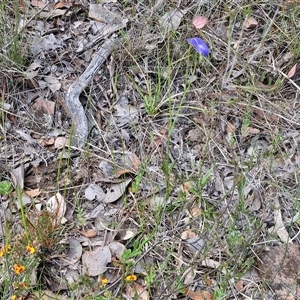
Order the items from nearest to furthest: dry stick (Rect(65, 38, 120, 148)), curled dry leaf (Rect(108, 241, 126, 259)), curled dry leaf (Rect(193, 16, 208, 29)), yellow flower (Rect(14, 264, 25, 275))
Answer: yellow flower (Rect(14, 264, 25, 275)) → curled dry leaf (Rect(108, 241, 126, 259)) → dry stick (Rect(65, 38, 120, 148)) → curled dry leaf (Rect(193, 16, 208, 29))

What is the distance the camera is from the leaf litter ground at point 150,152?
200 centimetres

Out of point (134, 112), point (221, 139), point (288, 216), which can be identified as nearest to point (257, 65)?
point (221, 139)

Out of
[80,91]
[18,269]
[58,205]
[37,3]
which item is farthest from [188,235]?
[37,3]

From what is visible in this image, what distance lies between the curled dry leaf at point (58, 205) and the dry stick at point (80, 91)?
284 mm

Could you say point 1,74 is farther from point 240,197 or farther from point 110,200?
point 240,197

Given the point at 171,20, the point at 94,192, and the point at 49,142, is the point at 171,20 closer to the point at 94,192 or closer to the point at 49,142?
the point at 49,142

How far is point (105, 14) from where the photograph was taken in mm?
2930

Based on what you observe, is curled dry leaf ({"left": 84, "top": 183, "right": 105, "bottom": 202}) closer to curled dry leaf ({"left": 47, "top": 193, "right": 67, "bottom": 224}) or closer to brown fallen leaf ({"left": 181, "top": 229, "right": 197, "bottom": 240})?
curled dry leaf ({"left": 47, "top": 193, "right": 67, "bottom": 224})

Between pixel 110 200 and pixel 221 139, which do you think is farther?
pixel 221 139

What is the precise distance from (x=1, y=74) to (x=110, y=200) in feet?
2.82

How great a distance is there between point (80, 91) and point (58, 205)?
2.24 feet

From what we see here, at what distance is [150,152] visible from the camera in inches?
94.3

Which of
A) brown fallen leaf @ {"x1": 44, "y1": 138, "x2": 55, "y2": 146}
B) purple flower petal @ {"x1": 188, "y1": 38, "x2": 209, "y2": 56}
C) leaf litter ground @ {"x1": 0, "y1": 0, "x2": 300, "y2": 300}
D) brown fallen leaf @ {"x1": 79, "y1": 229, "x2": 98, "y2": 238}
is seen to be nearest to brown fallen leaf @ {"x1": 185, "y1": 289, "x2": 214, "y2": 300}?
leaf litter ground @ {"x1": 0, "y1": 0, "x2": 300, "y2": 300}

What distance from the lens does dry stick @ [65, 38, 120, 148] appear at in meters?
2.41
